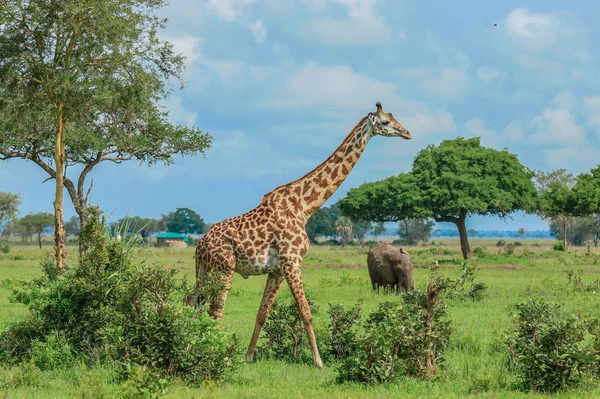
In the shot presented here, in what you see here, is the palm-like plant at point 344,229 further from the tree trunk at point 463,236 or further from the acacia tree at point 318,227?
the tree trunk at point 463,236

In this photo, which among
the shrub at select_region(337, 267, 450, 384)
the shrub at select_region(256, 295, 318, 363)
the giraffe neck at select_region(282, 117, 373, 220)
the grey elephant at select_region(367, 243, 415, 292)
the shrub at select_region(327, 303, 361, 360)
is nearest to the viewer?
the shrub at select_region(337, 267, 450, 384)

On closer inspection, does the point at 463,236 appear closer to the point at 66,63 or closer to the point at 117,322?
the point at 66,63

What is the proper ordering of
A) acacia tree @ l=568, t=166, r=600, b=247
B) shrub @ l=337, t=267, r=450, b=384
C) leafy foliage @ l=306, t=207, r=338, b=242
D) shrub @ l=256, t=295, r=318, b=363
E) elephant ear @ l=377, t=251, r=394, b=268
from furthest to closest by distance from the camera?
leafy foliage @ l=306, t=207, r=338, b=242 < acacia tree @ l=568, t=166, r=600, b=247 < elephant ear @ l=377, t=251, r=394, b=268 < shrub @ l=256, t=295, r=318, b=363 < shrub @ l=337, t=267, r=450, b=384

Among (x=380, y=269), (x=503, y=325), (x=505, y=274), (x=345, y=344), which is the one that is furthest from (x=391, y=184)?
(x=345, y=344)

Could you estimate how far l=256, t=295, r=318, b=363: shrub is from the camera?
11.6 metres

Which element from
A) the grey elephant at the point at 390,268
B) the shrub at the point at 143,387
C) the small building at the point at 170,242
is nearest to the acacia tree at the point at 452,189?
the grey elephant at the point at 390,268

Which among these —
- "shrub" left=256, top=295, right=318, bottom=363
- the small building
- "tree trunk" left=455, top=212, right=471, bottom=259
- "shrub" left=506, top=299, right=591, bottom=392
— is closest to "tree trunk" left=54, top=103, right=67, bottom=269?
"shrub" left=256, top=295, right=318, bottom=363

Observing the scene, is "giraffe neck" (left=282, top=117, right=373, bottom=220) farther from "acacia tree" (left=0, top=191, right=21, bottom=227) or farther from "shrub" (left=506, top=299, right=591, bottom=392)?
"acacia tree" (left=0, top=191, right=21, bottom=227)

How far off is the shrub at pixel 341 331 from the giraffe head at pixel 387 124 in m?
2.78

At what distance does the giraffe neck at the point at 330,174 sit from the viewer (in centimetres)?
1091

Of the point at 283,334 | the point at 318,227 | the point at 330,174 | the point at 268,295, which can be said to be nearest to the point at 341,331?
the point at 283,334

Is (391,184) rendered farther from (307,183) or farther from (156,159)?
(307,183)

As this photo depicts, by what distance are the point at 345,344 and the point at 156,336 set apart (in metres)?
3.41

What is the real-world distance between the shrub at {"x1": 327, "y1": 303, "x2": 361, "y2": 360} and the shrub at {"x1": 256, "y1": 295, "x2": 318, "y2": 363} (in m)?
0.46
